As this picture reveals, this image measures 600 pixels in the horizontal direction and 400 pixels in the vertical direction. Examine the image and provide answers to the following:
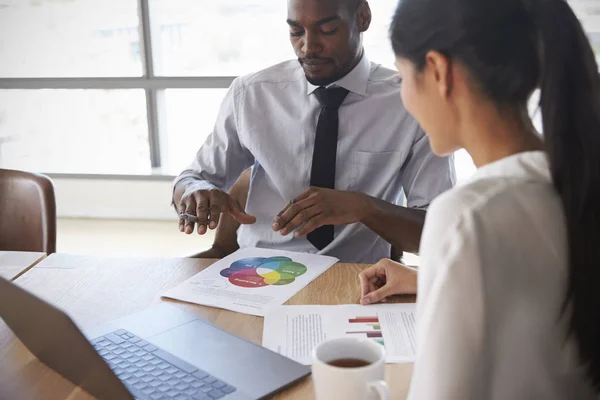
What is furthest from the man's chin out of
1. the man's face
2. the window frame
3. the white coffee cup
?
the window frame

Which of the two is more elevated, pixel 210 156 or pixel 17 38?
pixel 17 38

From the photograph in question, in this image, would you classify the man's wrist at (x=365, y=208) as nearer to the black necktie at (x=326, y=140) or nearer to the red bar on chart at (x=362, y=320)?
the black necktie at (x=326, y=140)

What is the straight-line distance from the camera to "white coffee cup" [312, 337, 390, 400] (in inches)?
29.3

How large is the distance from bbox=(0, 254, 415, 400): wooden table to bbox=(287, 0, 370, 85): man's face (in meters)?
0.65

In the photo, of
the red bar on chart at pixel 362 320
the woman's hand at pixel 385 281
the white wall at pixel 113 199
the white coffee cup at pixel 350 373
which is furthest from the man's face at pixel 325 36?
the white wall at pixel 113 199

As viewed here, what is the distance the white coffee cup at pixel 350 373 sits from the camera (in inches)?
29.3

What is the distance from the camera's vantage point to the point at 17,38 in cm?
403

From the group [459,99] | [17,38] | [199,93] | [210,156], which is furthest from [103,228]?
[459,99]

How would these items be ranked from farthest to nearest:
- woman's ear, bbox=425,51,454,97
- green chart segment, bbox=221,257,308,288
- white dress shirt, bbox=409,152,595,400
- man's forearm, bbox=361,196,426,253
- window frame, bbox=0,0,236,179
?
window frame, bbox=0,0,236,179 < man's forearm, bbox=361,196,426,253 < green chart segment, bbox=221,257,308,288 < woman's ear, bbox=425,51,454,97 < white dress shirt, bbox=409,152,595,400

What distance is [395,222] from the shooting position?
1586 mm

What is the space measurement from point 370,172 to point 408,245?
292mm

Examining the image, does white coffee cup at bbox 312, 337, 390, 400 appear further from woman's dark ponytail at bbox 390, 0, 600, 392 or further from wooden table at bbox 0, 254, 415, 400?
woman's dark ponytail at bbox 390, 0, 600, 392

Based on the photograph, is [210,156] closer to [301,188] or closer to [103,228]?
[301,188]

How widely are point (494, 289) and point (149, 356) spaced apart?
598 millimetres
